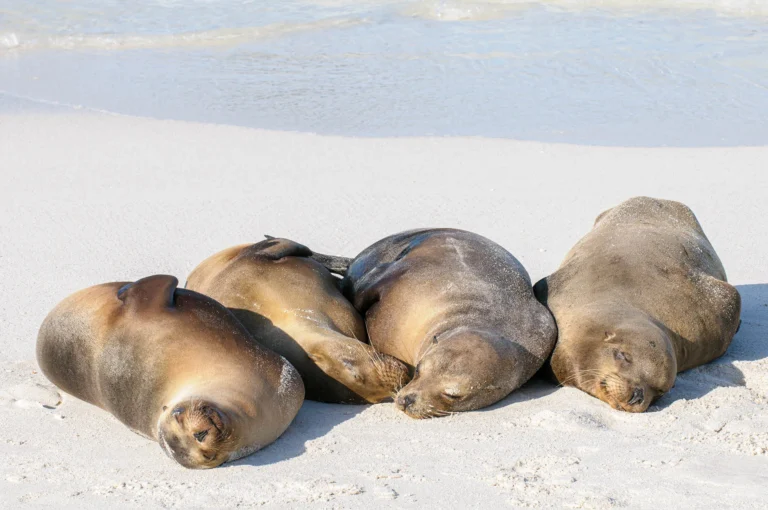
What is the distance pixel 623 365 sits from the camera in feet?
15.9

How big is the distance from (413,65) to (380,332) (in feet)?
→ 27.6

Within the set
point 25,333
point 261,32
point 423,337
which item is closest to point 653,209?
point 423,337

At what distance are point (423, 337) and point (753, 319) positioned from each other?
2243 mm

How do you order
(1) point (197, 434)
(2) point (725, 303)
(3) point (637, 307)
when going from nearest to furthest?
1. (1) point (197, 434)
2. (3) point (637, 307)
3. (2) point (725, 303)

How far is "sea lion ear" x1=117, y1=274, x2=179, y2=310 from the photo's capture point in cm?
468

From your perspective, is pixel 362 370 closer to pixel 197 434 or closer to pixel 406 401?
pixel 406 401

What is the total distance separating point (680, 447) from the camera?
4.32m

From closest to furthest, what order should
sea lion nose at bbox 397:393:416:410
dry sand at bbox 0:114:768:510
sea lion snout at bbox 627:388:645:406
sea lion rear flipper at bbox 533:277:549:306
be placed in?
dry sand at bbox 0:114:768:510
sea lion nose at bbox 397:393:416:410
sea lion snout at bbox 627:388:645:406
sea lion rear flipper at bbox 533:277:549:306

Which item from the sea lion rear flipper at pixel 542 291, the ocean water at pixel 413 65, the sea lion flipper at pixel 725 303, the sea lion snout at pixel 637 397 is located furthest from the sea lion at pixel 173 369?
the ocean water at pixel 413 65

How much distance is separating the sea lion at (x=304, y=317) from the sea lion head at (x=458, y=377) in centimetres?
24

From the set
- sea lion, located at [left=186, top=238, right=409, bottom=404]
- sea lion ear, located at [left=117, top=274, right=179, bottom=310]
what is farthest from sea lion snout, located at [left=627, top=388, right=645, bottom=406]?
sea lion ear, located at [left=117, top=274, right=179, bottom=310]

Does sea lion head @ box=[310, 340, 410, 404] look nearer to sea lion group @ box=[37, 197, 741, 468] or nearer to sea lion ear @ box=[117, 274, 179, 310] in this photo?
sea lion group @ box=[37, 197, 741, 468]

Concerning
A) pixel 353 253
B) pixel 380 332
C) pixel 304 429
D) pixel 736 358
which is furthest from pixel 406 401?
pixel 353 253

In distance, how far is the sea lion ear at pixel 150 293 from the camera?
4684 millimetres
